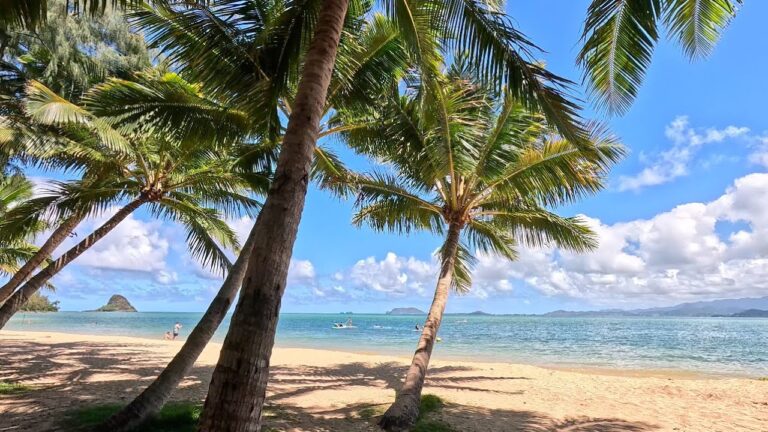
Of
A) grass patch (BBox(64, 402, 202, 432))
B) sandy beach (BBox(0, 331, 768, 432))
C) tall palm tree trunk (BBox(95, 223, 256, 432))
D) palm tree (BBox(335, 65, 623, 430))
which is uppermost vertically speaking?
palm tree (BBox(335, 65, 623, 430))

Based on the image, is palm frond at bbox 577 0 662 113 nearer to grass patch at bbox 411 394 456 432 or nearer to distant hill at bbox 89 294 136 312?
grass patch at bbox 411 394 456 432

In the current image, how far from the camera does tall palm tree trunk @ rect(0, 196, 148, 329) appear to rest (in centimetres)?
761

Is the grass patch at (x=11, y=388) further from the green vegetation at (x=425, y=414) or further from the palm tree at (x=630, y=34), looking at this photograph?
the palm tree at (x=630, y=34)

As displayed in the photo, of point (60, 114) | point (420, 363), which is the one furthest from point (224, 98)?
point (420, 363)

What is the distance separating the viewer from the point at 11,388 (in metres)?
7.61

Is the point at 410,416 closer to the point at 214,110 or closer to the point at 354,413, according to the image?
the point at 354,413

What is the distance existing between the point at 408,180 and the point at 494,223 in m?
2.56

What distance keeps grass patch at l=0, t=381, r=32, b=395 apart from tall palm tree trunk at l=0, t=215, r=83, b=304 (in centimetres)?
149

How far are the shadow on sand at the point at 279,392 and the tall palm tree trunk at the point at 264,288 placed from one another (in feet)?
12.8

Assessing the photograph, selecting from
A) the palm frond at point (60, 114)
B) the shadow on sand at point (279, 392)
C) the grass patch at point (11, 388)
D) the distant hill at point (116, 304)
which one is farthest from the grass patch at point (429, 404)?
the distant hill at point (116, 304)

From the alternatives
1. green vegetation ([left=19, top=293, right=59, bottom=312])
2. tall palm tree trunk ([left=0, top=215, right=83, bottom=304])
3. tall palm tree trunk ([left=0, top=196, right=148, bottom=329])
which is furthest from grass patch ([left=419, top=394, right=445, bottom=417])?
green vegetation ([left=19, top=293, right=59, bottom=312])

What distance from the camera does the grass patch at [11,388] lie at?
738cm

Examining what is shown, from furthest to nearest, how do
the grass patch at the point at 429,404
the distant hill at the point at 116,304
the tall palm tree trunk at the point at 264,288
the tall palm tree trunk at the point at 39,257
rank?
the distant hill at the point at 116,304, the tall palm tree trunk at the point at 39,257, the grass patch at the point at 429,404, the tall palm tree trunk at the point at 264,288

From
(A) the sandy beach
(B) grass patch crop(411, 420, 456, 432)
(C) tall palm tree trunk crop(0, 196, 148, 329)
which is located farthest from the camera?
(C) tall palm tree trunk crop(0, 196, 148, 329)
